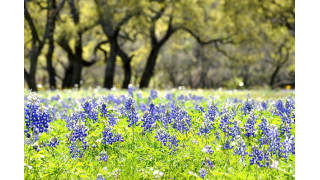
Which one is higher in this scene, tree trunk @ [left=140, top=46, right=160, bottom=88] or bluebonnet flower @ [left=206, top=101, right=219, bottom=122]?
tree trunk @ [left=140, top=46, right=160, bottom=88]

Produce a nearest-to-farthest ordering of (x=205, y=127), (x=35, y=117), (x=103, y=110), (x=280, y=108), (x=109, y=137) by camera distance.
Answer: (x=35, y=117), (x=109, y=137), (x=205, y=127), (x=103, y=110), (x=280, y=108)

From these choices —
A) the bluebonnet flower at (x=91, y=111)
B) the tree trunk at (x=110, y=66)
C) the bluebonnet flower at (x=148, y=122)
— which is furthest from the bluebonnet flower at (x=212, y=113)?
the tree trunk at (x=110, y=66)

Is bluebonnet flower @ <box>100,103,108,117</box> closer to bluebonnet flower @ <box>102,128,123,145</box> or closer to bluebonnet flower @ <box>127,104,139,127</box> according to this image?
bluebonnet flower @ <box>127,104,139,127</box>

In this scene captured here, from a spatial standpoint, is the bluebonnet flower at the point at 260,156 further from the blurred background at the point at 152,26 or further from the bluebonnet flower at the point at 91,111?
the blurred background at the point at 152,26

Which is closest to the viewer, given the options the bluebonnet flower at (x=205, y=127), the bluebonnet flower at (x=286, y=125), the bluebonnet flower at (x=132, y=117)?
the bluebonnet flower at (x=286, y=125)

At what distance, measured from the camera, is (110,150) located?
4.28 metres

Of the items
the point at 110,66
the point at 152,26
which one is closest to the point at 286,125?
the point at 110,66

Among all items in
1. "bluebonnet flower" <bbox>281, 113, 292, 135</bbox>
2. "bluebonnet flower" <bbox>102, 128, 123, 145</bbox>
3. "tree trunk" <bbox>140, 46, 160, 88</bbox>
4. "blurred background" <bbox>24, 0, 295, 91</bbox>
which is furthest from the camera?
"tree trunk" <bbox>140, 46, 160, 88</bbox>

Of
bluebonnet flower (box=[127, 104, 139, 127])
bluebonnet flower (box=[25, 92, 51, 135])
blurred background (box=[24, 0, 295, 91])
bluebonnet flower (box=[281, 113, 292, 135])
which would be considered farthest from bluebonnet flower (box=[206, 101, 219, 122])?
blurred background (box=[24, 0, 295, 91])

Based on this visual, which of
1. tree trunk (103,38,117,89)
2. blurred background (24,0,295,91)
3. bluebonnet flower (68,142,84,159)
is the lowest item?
bluebonnet flower (68,142,84,159)

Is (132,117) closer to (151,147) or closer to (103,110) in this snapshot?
(151,147)
